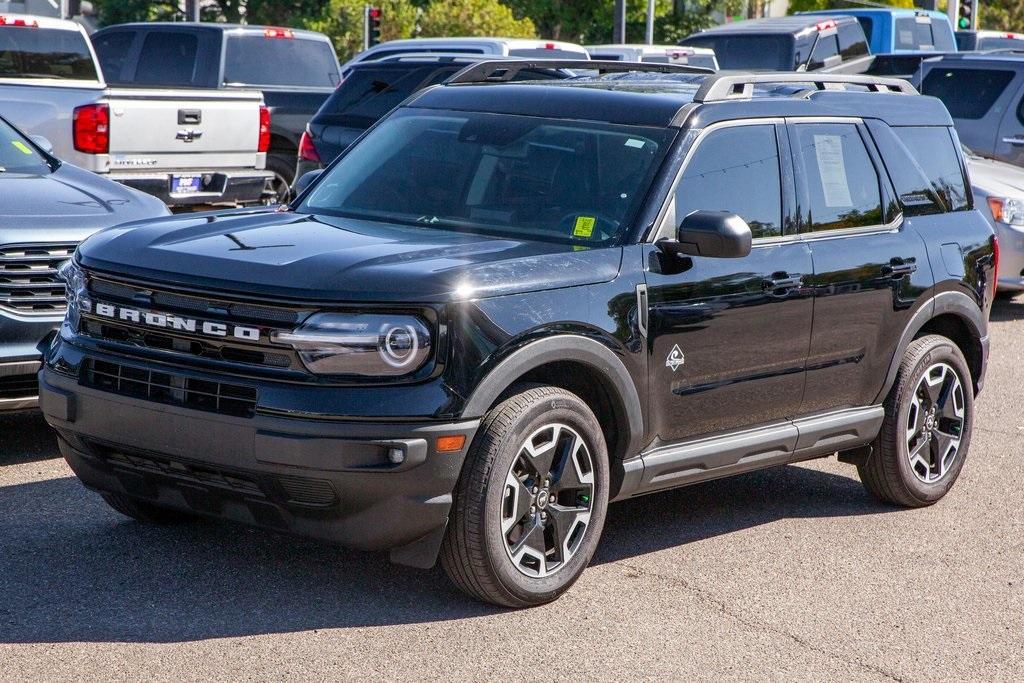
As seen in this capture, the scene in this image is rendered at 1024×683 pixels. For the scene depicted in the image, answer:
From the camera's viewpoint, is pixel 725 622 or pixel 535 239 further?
pixel 535 239

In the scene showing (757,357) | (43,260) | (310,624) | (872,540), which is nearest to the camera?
(310,624)

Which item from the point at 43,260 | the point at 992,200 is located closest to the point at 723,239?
the point at 43,260

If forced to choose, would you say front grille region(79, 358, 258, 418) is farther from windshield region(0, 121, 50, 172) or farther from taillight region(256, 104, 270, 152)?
taillight region(256, 104, 270, 152)

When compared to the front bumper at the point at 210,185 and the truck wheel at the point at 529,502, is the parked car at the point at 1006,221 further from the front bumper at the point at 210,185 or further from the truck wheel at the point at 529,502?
the truck wheel at the point at 529,502

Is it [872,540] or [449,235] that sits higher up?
[449,235]

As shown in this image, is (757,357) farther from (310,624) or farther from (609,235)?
(310,624)

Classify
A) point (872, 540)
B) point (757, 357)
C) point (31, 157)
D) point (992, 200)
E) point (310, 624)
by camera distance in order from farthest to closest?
1. point (992, 200)
2. point (31, 157)
3. point (872, 540)
4. point (757, 357)
5. point (310, 624)

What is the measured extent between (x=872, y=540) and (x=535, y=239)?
79.2 inches

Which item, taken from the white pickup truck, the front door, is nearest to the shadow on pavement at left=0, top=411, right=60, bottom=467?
the front door

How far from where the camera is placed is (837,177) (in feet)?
21.1

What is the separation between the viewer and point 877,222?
21.5 feet

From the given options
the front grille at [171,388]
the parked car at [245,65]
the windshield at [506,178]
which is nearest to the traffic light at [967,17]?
the parked car at [245,65]

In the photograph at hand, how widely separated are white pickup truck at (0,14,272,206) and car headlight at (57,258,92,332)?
22.3 ft

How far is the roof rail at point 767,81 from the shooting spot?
19.7 ft
